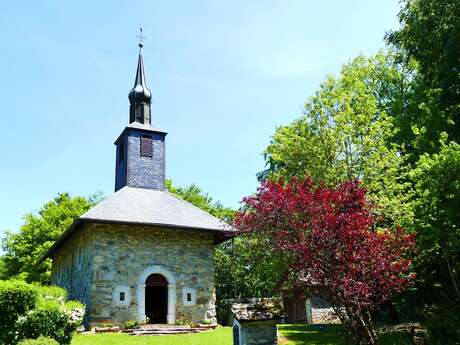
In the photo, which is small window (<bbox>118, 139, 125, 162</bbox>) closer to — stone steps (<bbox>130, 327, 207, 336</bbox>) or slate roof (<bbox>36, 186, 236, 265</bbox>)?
slate roof (<bbox>36, 186, 236, 265</bbox>)

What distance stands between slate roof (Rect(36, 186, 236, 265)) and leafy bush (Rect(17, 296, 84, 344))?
462 centimetres

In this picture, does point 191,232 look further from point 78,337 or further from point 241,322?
point 241,322

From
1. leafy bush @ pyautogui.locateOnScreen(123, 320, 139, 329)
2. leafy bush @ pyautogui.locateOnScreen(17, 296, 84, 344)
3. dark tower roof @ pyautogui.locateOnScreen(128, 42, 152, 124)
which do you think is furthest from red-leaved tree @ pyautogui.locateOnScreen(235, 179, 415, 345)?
dark tower roof @ pyautogui.locateOnScreen(128, 42, 152, 124)

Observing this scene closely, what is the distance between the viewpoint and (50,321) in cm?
1155

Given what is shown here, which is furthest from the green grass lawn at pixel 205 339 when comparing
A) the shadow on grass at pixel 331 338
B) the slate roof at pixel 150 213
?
the slate roof at pixel 150 213

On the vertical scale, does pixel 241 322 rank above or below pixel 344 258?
below

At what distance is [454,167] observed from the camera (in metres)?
11.3

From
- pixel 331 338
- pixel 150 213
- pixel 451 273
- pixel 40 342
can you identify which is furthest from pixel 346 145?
pixel 40 342

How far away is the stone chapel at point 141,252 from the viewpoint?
16.6 m

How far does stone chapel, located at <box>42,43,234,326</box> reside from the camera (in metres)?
16.6

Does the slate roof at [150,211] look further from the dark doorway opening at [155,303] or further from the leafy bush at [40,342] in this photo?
the leafy bush at [40,342]

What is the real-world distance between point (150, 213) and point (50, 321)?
7.08 m

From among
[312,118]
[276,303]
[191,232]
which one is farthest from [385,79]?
[276,303]

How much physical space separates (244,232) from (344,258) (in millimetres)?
2453
